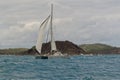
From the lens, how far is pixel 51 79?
171ft

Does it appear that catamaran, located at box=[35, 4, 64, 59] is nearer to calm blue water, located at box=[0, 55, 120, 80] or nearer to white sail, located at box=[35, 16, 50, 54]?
white sail, located at box=[35, 16, 50, 54]

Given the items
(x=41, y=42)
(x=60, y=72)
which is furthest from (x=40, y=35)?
(x=60, y=72)

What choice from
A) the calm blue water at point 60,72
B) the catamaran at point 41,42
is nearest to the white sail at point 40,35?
the catamaran at point 41,42

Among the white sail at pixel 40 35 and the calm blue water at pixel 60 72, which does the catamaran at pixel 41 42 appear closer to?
the white sail at pixel 40 35

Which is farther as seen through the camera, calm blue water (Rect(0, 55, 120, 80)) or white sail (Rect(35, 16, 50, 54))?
white sail (Rect(35, 16, 50, 54))

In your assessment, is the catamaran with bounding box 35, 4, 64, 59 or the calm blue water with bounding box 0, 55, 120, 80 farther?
the catamaran with bounding box 35, 4, 64, 59

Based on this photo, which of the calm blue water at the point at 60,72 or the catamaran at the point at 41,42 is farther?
the catamaran at the point at 41,42

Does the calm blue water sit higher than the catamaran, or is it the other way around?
the catamaran

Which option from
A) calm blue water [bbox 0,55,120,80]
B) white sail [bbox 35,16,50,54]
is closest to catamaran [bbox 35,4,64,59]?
white sail [bbox 35,16,50,54]

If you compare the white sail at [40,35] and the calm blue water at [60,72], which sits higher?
the white sail at [40,35]

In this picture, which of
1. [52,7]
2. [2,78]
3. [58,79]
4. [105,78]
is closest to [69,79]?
[58,79]

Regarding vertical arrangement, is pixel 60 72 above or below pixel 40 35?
below

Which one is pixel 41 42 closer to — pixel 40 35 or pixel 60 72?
pixel 40 35

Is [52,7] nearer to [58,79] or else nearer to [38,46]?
[38,46]
